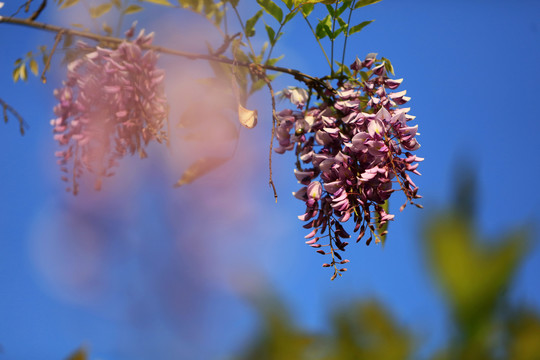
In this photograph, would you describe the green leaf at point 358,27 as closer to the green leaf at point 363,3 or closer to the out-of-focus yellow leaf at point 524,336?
the green leaf at point 363,3

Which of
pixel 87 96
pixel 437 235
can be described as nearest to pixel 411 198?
pixel 437 235

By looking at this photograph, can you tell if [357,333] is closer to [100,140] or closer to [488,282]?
[488,282]

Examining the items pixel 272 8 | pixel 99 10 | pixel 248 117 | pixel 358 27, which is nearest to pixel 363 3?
pixel 358 27

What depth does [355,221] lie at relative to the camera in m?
0.72

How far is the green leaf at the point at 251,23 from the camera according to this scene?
852mm

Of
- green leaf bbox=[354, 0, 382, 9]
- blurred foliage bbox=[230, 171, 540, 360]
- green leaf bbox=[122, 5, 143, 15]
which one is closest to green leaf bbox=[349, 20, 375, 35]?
green leaf bbox=[354, 0, 382, 9]

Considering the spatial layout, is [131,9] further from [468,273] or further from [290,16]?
[468,273]

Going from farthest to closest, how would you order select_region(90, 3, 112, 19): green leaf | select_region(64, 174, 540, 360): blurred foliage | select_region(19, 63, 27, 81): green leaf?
select_region(19, 63, 27, 81): green leaf < select_region(90, 3, 112, 19): green leaf < select_region(64, 174, 540, 360): blurred foliage

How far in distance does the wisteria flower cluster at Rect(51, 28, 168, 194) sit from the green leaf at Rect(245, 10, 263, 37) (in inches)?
6.7

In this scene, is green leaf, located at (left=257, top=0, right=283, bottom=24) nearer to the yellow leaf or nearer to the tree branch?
the tree branch

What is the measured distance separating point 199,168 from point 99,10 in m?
0.39

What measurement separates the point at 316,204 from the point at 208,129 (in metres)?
0.32

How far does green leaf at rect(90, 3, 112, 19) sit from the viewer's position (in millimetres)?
960

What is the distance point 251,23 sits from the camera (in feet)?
2.80
